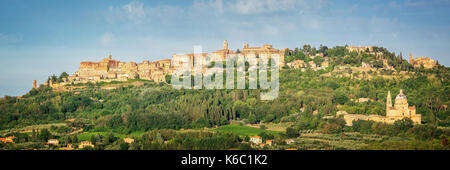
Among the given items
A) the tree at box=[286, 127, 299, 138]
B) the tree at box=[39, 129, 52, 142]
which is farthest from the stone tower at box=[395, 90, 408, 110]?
the tree at box=[39, 129, 52, 142]

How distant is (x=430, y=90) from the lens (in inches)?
1955

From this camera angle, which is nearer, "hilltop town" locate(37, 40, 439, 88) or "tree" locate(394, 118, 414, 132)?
"tree" locate(394, 118, 414, 132)

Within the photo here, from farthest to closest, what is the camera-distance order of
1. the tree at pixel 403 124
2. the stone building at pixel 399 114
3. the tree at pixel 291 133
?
the stone building at pixel 399 114 < the tree at pixel 291 133 < the tree at pixel 403 124

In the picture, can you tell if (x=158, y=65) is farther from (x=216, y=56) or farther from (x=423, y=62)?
(x=423, y=62)

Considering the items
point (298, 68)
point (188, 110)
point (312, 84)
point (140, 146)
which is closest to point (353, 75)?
point (312, 84)

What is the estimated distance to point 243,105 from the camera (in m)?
53.2

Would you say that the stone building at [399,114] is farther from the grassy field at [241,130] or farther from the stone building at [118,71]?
the stone building at [118,71]

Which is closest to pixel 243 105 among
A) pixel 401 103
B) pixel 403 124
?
pixel 401 103

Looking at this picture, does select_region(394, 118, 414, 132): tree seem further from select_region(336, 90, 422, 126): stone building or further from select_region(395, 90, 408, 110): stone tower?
select_region(395, 90, 408, 110): stone tower

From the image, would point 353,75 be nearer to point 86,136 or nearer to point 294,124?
point 294,124

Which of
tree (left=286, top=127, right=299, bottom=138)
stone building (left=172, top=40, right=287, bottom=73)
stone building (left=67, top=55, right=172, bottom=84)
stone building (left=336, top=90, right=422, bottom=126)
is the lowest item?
tree (left=286, top=127, right=299, bottom=138)

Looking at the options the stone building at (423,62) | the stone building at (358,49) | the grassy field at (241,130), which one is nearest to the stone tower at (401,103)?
the grassy field at (241,130)

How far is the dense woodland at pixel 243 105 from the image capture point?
43656mm

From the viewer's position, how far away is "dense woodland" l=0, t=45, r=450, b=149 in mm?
43656
